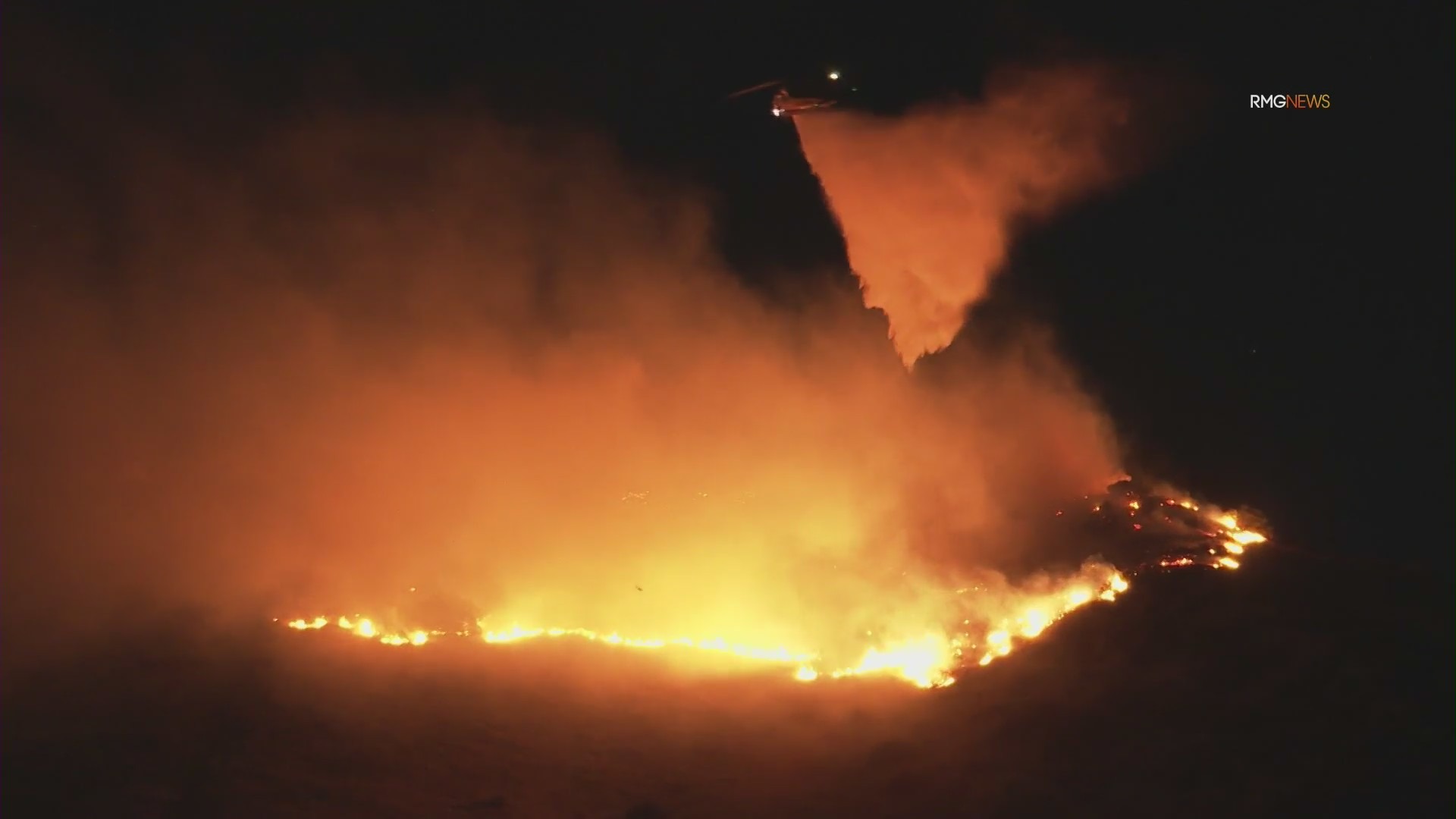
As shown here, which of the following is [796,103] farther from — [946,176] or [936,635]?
[936,635]

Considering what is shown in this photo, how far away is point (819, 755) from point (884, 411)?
A: 8.80 metres

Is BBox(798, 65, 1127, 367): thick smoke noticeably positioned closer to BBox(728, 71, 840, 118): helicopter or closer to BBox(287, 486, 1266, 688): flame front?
BBox(728, 71, 840, 118): helicopter

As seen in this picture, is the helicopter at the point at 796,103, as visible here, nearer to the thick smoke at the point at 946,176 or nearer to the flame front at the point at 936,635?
the thick smoke at the point at 946,176

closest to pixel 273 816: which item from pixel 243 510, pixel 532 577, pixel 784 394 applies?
pixel 532 577

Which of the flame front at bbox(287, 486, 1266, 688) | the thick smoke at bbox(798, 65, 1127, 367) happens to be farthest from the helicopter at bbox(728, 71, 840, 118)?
the flame front at bbox(287, 486, 1266, 688)

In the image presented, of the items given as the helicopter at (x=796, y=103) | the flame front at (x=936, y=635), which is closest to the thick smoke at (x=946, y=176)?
the helicopter at (x=796, y=103)

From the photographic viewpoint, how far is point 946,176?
12945mm

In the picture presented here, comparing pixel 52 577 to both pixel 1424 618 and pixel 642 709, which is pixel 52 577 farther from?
pixel 1424 618

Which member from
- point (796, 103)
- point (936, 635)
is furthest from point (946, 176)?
point (936, 635)

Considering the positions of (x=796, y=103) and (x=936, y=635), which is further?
(x=796, y=103)

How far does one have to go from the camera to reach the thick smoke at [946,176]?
41.1ft

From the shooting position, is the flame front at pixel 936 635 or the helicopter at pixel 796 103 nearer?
the flame front at pixel 936 635

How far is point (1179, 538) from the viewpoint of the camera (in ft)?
39.9

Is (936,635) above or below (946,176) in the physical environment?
below
